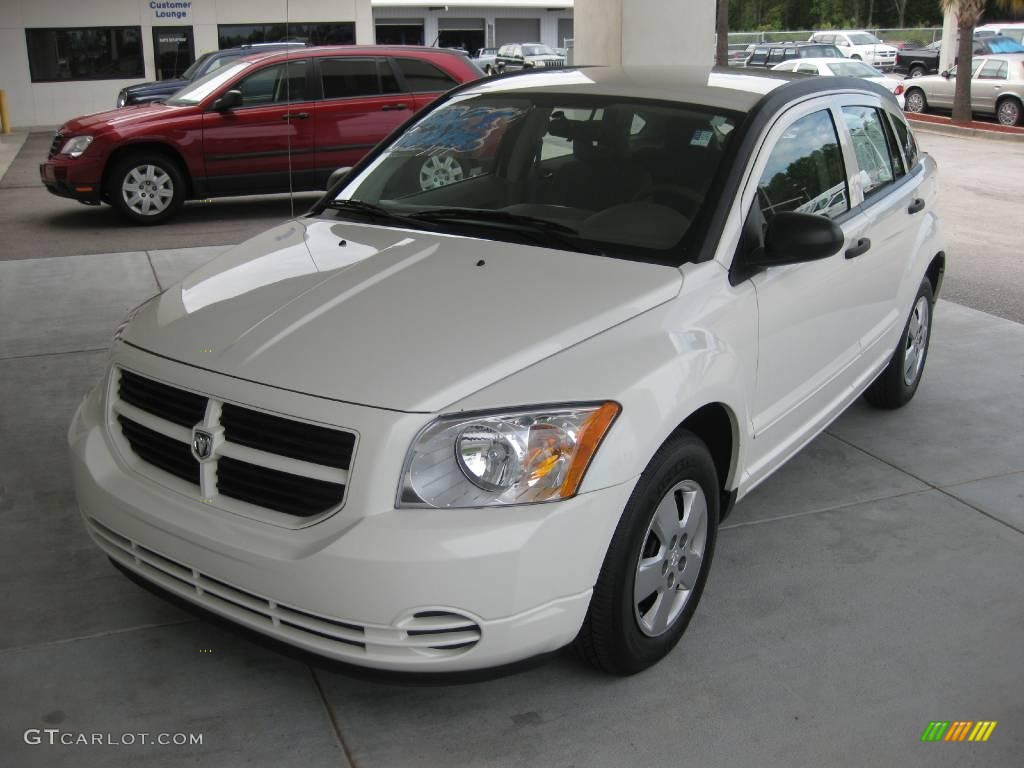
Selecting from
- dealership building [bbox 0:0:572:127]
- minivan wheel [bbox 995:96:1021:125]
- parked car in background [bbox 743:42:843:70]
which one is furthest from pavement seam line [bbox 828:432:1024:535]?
parked car in background [bbox 743:42:843:70]

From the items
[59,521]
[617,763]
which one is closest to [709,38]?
[59,521]

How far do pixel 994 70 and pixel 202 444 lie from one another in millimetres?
25169

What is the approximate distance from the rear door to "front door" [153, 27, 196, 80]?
52.8 feet

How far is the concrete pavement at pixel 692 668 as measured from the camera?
295 centimetres

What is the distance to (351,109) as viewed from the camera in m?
11.6

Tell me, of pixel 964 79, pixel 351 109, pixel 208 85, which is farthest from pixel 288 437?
pixel 964 79

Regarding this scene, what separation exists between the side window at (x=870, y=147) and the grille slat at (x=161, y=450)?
9.89 feet

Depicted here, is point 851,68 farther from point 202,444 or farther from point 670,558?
point 202,444

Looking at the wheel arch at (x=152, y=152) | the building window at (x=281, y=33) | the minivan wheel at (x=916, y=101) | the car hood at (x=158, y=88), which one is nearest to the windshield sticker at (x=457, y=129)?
the wheel arch at (x=152, y=152)

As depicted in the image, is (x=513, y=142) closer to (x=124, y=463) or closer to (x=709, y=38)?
(x=124, y=463)

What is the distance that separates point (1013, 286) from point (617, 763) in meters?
6.88

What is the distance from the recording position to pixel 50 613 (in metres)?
3.60

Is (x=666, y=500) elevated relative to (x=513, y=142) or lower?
lower

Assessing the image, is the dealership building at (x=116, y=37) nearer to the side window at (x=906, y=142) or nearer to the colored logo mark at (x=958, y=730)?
the side window at (x=906, y=142)
